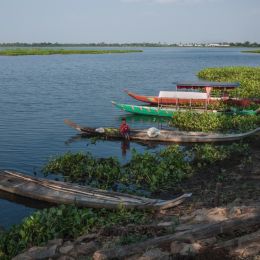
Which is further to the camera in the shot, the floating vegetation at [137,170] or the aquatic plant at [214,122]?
the aquatic plant at [214,122]

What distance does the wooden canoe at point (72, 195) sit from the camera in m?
12.4

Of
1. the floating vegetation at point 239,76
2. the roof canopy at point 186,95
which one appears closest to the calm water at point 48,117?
the roof canopy at point 186,95

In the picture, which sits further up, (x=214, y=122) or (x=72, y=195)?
(x=72, y=195)

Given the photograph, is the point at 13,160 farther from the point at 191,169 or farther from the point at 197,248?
the point at 197,248

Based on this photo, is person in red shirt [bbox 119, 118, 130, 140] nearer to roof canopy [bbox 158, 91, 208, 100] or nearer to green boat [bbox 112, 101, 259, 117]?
green boat [bbox 112, 101, 259, 117]

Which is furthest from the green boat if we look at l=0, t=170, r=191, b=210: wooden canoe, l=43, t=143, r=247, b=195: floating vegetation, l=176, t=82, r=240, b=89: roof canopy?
l=0, t=170, r=191, b=210: wooden canoe

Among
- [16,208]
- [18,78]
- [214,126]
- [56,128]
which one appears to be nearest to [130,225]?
[16,208]

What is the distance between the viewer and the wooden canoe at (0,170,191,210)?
1244cm

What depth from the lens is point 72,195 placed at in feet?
44.6

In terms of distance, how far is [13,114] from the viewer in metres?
32.5

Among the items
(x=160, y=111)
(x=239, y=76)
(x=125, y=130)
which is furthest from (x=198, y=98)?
(x=239, y=76)

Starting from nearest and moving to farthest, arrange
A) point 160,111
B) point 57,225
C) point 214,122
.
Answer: point 57,225, point 214,122, point 160,111

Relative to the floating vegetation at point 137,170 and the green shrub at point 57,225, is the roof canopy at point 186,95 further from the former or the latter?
the green shrub at point 57,225

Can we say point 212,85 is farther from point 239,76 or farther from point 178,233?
point 178,233
